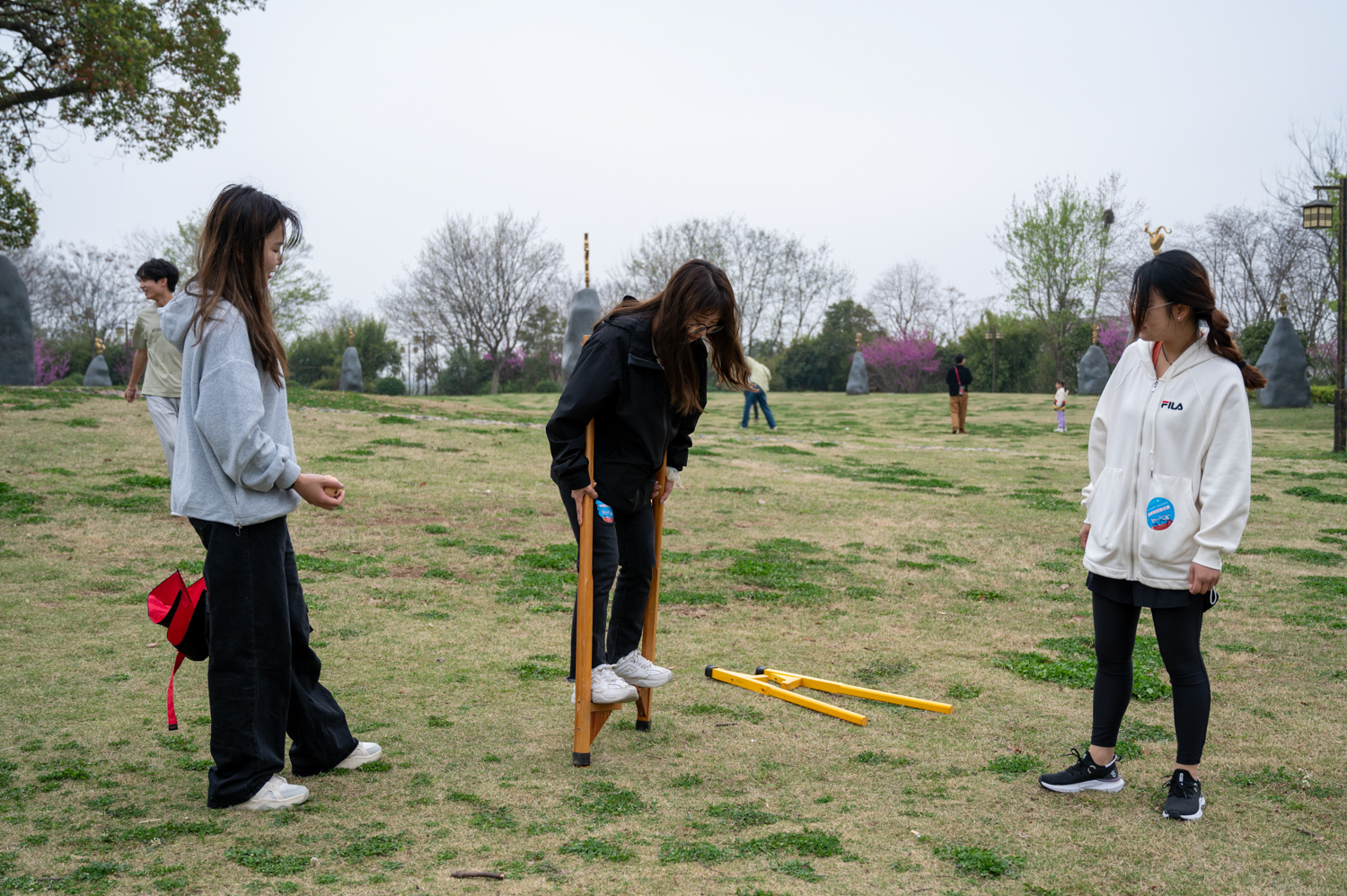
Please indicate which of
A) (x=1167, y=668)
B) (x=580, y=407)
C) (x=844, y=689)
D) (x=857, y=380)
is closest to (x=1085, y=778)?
(x=1167, y=668)

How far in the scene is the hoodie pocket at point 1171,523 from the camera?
117 inches

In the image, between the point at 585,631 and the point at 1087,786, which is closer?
the point at 1087,786

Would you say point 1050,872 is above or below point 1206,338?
below

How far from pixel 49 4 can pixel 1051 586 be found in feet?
40.5

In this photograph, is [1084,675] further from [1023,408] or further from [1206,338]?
[1023,408]

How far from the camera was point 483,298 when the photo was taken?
153 ft

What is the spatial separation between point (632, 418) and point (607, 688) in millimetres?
1030

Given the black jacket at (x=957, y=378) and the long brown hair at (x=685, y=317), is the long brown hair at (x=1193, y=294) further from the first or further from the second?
the black jacket at (x=957, y=378)

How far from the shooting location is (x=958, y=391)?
20328mm

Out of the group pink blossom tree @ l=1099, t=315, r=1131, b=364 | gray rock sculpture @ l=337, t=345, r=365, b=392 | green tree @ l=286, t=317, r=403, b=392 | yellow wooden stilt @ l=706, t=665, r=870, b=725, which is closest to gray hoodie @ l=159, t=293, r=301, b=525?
yellow wooden stilt @ l=706, t=665, r=870, b=725

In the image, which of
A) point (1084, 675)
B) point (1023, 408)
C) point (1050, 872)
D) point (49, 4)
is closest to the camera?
point (1050, 872)

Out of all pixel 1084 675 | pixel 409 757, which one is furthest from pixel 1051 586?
pixel 409 757

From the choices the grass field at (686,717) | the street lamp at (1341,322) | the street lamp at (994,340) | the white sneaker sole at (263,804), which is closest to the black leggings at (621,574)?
the grass field at (686,717)

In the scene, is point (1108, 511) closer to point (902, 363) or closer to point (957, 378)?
point (957, 378)
